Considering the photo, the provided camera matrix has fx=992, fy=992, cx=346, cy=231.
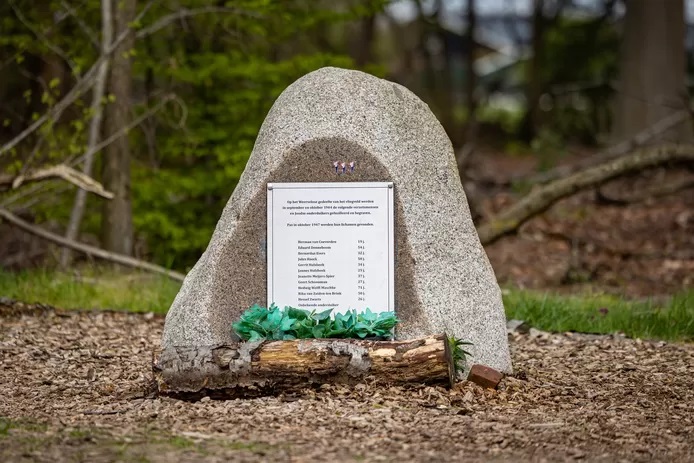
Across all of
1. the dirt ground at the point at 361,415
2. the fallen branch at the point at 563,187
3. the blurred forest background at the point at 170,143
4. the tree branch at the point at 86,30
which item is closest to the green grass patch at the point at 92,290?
the blurred forest background at the point at 170,143

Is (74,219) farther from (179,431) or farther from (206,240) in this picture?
(179,431)

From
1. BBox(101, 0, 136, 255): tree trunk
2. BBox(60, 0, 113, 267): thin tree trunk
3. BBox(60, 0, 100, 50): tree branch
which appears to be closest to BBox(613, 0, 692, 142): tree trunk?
BBox(101, 0, 136, 255): tree trunk

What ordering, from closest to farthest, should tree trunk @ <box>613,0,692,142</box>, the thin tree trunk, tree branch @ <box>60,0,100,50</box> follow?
the thin tree trunk < tree branch @ <box>60,0,100,50</box> < tree trunk @ <box>613,0,692,142</box>

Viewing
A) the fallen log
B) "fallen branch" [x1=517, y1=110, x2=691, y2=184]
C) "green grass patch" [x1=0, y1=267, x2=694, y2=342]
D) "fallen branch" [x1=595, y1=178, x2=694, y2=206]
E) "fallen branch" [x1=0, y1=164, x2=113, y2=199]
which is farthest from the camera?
"fallen branch" [x1=517, y1=110, x2=691, y2=184]

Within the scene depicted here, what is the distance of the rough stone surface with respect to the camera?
5648 millimetres

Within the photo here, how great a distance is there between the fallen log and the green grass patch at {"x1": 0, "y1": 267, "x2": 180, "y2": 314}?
2.99m

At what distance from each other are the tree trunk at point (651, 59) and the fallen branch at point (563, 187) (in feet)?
22.5

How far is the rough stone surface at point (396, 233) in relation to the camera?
18.5ft

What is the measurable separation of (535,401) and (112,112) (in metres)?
6.07

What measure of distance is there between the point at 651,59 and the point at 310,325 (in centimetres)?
1440

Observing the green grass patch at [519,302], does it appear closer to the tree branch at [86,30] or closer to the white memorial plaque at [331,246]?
the tree branch at [86,30]

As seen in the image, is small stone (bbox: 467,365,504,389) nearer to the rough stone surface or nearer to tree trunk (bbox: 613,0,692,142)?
the rough stone surface

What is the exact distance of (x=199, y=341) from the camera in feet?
18.5

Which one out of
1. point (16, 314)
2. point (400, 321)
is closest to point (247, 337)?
point (400, 321)
